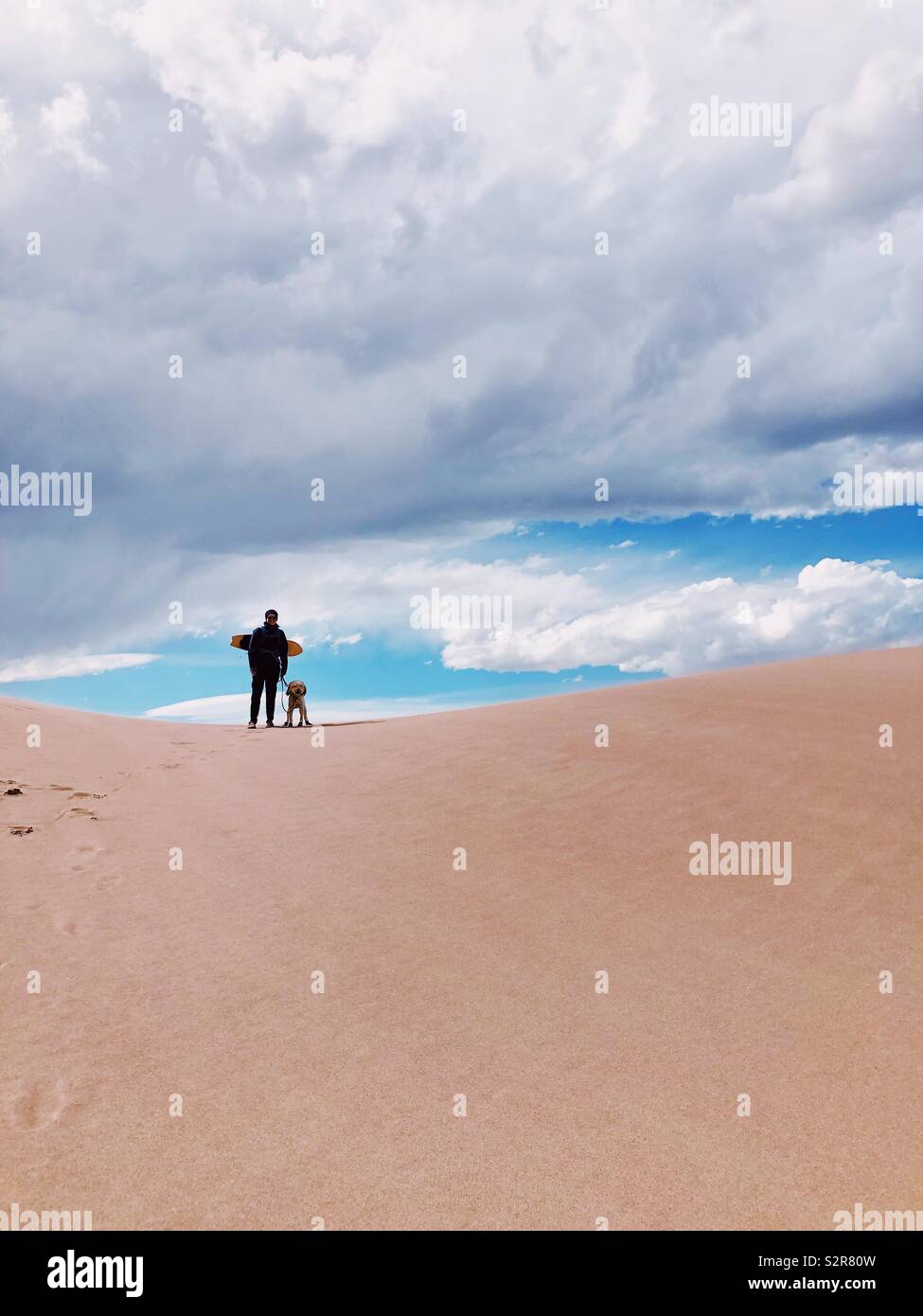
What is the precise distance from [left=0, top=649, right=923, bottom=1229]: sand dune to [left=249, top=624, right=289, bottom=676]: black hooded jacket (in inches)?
273

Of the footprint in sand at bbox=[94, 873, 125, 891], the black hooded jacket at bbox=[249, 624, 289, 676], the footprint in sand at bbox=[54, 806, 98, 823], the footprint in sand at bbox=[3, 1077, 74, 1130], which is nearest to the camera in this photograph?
the footprint in sand at bbox=[3, 1077, 74, 1130]

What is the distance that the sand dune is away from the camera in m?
4.18

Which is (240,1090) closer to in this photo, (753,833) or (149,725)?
(753,833)

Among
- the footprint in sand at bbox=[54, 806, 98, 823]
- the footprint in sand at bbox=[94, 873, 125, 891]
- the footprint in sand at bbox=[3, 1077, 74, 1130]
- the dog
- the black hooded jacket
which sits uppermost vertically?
the black hooded jacket

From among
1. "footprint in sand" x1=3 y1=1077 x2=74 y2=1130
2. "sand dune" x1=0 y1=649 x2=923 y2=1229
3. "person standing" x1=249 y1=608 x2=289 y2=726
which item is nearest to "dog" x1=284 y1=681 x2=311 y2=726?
"person standing" x1=249 y1=608 x2=289 y2=726

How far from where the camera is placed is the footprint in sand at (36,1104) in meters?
4.41

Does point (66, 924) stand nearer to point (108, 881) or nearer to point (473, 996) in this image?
point (108, 881)

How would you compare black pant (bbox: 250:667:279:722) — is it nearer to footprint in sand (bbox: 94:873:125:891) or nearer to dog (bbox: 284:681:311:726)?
dog (bbox: 284:681:311:726)

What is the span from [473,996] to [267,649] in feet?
43.4

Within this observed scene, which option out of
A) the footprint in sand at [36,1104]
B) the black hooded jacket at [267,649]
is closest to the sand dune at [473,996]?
the footprint in sand at [36,1104]

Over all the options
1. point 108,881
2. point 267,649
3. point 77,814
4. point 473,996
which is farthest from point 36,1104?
point 267,649

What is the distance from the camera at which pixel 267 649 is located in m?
18.2

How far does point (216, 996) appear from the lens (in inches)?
227

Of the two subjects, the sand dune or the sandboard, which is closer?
the sand dune
